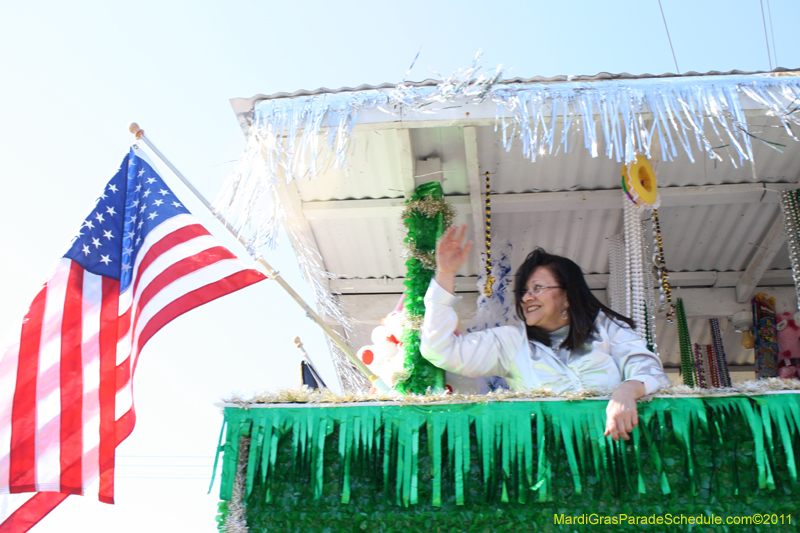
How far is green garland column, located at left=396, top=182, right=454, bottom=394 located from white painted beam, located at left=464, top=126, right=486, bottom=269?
0.76 ft

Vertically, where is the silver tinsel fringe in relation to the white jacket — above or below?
above

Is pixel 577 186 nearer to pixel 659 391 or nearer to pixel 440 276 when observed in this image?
pixel 440 276

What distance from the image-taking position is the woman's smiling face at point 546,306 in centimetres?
363

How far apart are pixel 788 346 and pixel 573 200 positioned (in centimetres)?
271

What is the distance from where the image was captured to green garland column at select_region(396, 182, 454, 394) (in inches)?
167

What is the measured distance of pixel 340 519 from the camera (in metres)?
2.73

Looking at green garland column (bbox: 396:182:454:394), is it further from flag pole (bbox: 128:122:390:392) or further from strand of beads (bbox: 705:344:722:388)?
strand of beads (bbox: 705:344:722:388)

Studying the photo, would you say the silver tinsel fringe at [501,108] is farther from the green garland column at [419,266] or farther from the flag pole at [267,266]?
the green garland column at [419,266]

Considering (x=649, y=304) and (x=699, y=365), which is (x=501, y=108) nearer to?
(x=649, y=304)

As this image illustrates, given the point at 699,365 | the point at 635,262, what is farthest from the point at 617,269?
the point at 699,365

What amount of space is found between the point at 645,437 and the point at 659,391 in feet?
0.66

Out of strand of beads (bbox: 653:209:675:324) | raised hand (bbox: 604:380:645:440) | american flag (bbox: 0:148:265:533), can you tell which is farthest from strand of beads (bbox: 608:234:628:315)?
american flag (bbox: 0:148:265:533)

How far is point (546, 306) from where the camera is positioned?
363 cm

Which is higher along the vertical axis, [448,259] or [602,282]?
[602,282]
